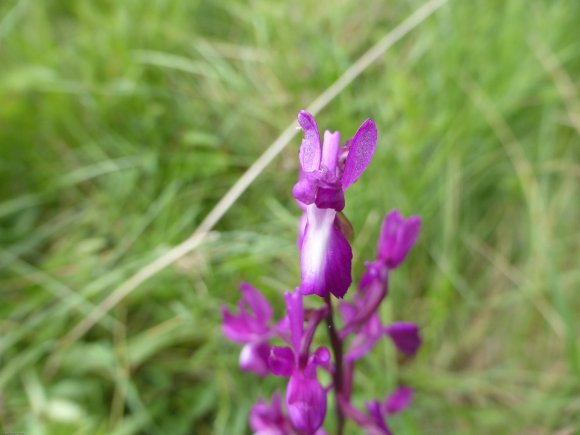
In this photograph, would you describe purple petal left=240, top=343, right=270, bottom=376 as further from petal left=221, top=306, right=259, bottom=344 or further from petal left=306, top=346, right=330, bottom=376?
petal left=306, top=346, right=330, bottom=376

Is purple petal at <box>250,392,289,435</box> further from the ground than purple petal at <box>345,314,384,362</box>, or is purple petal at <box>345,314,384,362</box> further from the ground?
purple petal at <box>345,314,384,362</box>

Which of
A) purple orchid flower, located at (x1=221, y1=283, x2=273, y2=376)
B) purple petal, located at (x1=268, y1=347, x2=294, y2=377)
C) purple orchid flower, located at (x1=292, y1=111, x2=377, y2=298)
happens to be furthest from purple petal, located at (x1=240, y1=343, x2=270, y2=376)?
purple orchid flower, located at (x1=292, y1=111, x2=377, y2=298)

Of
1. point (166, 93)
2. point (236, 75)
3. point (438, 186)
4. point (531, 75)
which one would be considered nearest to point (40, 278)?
point (166, 93)

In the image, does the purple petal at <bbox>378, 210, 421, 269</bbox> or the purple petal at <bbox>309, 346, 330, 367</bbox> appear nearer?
the purple petal at <bbox>309, 346, 330, 367</bbox>

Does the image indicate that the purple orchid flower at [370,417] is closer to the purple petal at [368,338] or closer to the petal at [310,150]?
the purple petal at [368,338]

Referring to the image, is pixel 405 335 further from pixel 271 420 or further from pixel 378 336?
pixel 271 420

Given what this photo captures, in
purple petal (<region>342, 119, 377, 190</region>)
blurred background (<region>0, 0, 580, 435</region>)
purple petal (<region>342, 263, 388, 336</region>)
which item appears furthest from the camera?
blurred background (<region>0, 0, 580, 435</region>)

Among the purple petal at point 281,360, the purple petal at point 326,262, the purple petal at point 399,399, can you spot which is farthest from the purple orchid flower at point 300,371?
the purple petal at point 399,399

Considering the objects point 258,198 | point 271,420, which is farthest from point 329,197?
point 258,198
